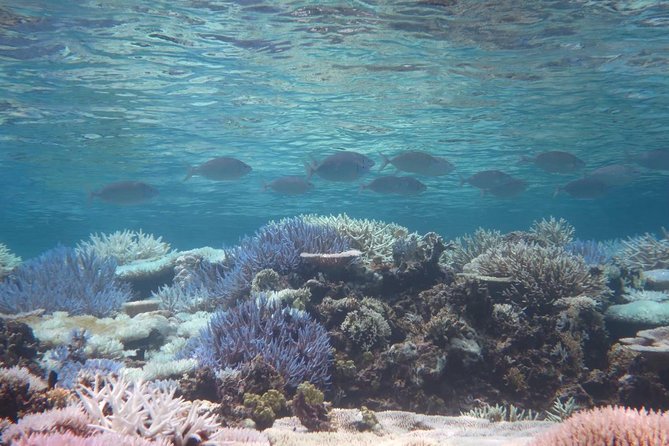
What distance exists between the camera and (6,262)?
12.5 meters

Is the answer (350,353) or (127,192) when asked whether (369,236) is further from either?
(127,192)

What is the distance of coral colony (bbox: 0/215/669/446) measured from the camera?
12.1ft

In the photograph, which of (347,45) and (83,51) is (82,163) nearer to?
(83,51)

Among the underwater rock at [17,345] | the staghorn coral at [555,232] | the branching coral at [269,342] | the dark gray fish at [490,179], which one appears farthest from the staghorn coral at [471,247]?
the underwater rock at [17,345]

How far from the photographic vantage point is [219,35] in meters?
14.2

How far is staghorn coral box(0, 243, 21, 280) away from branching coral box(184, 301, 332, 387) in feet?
27.7

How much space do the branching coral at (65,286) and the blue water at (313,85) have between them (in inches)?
275

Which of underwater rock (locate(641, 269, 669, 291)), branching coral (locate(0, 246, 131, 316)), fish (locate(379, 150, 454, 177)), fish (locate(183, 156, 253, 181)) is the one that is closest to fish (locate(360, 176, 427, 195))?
fish (locate(379, 150, 454, 177))

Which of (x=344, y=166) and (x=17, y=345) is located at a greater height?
(x=344, y=166)

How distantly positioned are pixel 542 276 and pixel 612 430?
533cm

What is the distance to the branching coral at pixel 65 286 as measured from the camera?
30.7 ft

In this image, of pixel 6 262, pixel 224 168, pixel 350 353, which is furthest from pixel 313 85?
pixel 350 353

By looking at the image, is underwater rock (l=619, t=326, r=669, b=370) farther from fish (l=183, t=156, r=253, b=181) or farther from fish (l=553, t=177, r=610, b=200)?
fish (l=553, t=177, r=610, b=200)

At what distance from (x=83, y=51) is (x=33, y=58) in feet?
6.05
